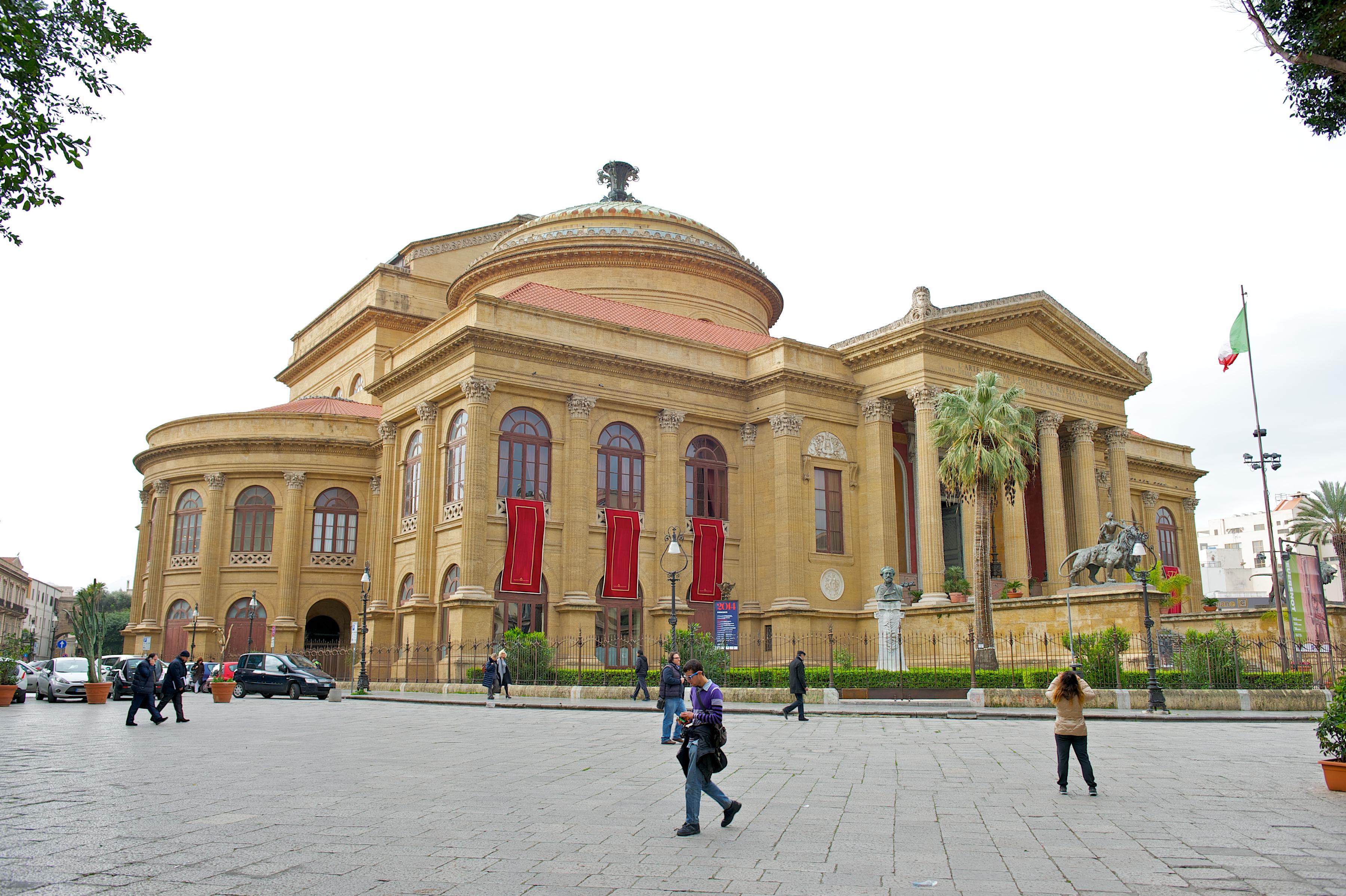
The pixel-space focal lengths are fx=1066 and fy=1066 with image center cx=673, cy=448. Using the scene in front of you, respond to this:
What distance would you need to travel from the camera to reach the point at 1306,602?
27.6 m

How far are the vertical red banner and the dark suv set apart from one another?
9433 millimetres

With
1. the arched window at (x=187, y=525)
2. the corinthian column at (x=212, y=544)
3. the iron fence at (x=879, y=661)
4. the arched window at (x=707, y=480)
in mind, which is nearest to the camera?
the iron fence at (x=879, y=661)

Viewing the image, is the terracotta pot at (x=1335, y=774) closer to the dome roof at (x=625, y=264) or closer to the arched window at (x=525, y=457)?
the arched window at (x=525, y=457)

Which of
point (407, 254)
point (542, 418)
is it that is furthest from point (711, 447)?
point (407, 254)

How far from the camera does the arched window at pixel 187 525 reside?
145ft

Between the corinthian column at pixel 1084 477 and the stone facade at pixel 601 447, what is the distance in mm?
118

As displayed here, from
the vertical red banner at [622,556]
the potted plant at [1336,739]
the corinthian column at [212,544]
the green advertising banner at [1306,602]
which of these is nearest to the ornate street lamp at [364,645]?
the vertical red banner at [622,556]

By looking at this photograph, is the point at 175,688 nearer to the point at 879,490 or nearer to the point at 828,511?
the point at 828,511

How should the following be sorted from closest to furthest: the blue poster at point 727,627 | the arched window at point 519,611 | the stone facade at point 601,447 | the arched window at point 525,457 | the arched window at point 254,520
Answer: the blue poster at point 727,627 < the arched window at point 519,611 < the arched window at point 525,457 < the stone facade at point 601,447 < the arched window at point 254,520

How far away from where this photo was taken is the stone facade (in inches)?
1405

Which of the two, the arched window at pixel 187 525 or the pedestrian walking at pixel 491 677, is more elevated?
the arched window at pixel 187 525

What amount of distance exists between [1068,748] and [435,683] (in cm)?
2511

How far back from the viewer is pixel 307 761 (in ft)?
44.9

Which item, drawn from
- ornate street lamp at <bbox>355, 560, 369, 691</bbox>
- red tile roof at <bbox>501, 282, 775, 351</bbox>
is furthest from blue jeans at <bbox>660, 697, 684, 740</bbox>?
red tile roof at <bbox>501, 282, 775, 351</bbox>
